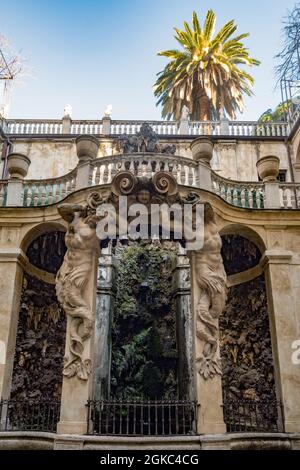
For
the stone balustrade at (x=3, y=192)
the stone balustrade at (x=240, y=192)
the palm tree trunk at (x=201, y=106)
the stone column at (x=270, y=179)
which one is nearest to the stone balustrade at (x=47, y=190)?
the stone balustrade at (x=3, y=192)

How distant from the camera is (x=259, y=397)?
11.9m

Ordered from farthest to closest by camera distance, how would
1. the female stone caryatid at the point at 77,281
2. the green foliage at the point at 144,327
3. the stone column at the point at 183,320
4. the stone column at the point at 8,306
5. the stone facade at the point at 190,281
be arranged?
the green foliage at the point at 144,327 < the stone column at the point at 183,320 < the stone column at the point at 8,306 < the female stone caryatid at the point at 77,281 < the stone facade at the point at 190,281

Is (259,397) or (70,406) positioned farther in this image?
(259,397)

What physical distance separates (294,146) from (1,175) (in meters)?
12.2

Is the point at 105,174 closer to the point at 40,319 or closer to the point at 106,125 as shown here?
the point at 40,319

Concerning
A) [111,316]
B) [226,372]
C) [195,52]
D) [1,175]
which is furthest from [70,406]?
[195,52]

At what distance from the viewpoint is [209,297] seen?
10336 mm

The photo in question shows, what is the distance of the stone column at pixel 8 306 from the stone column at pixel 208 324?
170 inches

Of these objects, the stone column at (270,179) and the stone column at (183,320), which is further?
the stone column at (183,320)

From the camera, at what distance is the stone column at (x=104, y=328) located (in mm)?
14367

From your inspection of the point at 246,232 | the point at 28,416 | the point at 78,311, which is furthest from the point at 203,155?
the point at 28,416

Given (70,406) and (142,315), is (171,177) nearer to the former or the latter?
(70,406)

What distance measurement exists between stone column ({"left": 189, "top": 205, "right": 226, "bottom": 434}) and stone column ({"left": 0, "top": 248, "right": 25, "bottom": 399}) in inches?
170

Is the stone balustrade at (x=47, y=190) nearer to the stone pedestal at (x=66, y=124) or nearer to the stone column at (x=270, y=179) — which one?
the stone column at (x=270, y=179)
